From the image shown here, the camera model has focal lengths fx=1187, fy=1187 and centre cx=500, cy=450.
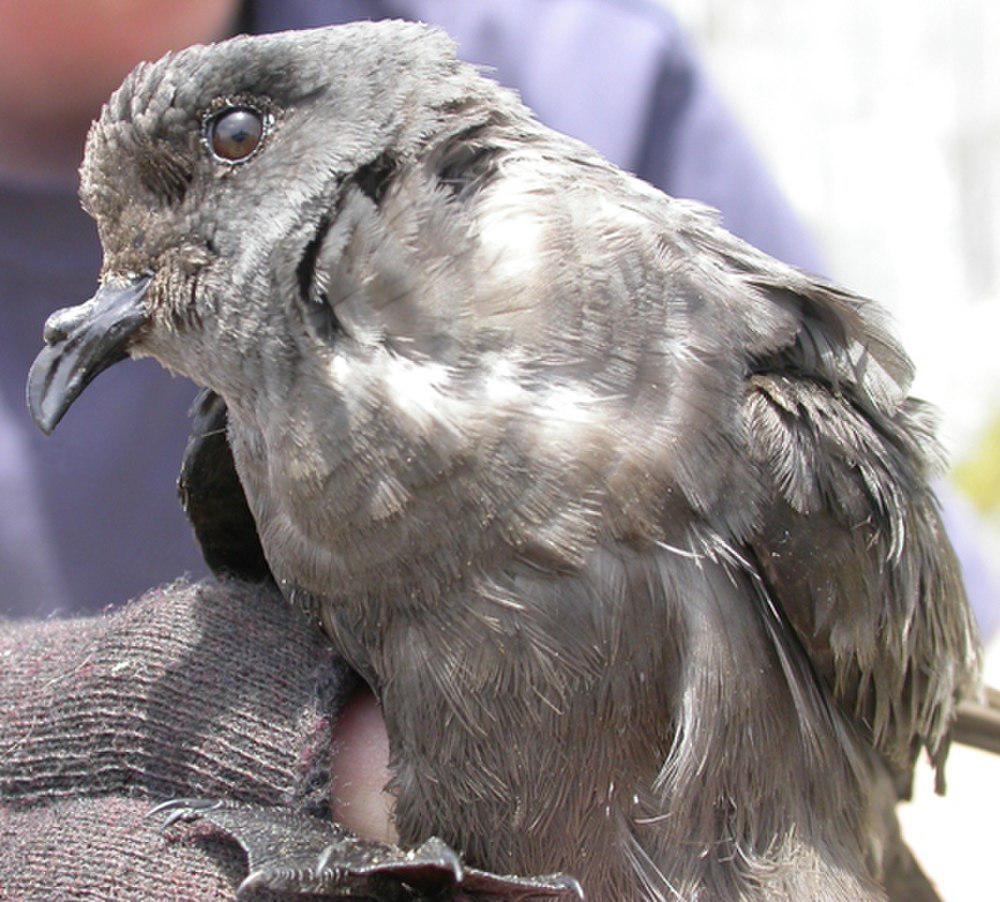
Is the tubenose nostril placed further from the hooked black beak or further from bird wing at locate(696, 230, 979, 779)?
bird wing at locate(696, 230, 979, 779)

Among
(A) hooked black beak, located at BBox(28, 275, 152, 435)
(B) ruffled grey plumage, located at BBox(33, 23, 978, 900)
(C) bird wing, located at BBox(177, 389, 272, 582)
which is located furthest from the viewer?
(C) bird wing, located at BBox(177, 389, 272, 582)

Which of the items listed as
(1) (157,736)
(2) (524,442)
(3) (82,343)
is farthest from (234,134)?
(1) (157,736)

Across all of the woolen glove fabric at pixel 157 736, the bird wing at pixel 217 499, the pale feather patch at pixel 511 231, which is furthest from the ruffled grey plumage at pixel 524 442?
the bird wing at pixel 217 499

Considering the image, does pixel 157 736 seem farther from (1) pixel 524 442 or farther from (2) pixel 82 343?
(1) pixel 524 442

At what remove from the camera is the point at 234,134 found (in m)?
1.52

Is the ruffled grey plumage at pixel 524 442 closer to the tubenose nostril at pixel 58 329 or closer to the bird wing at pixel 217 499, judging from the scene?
the tubenose nostril at pixel 58 329

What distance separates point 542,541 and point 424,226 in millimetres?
421

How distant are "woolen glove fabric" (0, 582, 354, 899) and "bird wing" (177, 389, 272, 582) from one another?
0.21 metres

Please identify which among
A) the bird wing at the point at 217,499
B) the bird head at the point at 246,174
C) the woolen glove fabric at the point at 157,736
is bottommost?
the woolen glove fabric at the point at 157,736

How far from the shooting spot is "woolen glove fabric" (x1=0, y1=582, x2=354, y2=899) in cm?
161

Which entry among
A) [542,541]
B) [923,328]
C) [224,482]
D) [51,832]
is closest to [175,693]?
[51,832]

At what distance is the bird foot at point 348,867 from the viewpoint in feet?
4.89

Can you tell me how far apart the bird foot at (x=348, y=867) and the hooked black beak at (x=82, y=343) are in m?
0.58

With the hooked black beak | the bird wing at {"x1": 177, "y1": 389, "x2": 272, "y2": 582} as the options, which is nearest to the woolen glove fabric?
the bird wing at {"x1": 177, "y1": 389, "x2": 272, "y2": 582}
